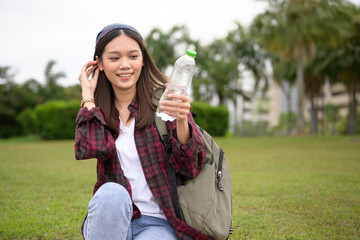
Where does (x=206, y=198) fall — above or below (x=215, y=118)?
above

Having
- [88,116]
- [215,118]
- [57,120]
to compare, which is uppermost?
[88,116]

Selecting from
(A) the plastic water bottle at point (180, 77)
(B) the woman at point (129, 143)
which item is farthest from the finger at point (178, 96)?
(A) the plastic water bottle at point (180, 77)

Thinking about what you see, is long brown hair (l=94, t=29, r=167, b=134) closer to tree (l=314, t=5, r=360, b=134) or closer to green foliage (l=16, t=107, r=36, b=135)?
tree (l=314, t=5, r=360, b=134)

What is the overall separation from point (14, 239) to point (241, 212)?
8.69 feet

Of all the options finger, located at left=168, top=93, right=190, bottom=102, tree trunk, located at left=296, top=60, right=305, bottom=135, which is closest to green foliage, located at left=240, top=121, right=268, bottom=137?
tree trunk, located at left=296, top=60, right=305, bottom=135

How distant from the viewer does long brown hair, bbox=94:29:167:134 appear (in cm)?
221

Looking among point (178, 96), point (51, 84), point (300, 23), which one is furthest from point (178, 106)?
point (51, 84)

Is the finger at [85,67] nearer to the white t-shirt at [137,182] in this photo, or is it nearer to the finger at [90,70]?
the finger at [90,70]

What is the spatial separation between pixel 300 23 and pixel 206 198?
21791 mm

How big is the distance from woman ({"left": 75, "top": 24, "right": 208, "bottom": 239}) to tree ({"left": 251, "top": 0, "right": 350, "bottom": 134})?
20367mm

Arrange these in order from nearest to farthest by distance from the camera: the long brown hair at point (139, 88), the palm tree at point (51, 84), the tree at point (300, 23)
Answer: the long brown hair at point (139, 88) → the tree at point (300, 23) → the palm tree at point (51, 84)

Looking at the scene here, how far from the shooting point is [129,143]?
2170mm

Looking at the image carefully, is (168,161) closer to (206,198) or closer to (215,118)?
(206,198)

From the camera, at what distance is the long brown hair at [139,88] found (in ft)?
7.24
